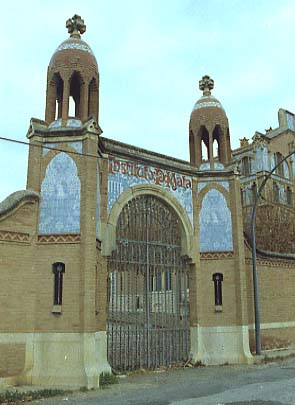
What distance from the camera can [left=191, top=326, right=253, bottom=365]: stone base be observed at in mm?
13781

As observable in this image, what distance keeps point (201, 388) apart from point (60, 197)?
18.9 ft

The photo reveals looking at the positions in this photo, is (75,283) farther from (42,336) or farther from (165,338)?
(165,338)

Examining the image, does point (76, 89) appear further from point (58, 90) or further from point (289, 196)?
point (289, 196)

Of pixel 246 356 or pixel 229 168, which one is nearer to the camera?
pixel 246 356

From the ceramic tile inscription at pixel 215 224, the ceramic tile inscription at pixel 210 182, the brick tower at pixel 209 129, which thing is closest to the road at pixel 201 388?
the ceramic tile inscription at pixel 215 224

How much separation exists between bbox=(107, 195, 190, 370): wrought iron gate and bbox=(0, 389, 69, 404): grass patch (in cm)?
264

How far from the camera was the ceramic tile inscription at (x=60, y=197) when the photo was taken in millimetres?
11086

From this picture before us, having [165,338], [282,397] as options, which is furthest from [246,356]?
[282,397]

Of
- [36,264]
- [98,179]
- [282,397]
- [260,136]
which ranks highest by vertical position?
[260,136]

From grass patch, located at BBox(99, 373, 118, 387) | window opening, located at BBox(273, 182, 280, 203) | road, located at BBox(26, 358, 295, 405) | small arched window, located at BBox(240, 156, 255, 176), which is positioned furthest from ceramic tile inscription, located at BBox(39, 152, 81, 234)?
small arched window, located at BBox(240, 156, 255, 176)

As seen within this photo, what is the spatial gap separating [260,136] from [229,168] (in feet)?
71.2

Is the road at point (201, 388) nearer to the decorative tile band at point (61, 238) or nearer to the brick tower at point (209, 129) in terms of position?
the decorative tile band at point (61, 238)

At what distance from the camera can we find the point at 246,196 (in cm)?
3569

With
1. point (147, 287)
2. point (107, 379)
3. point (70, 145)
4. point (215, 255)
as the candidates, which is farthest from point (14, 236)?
point (215, 255)
